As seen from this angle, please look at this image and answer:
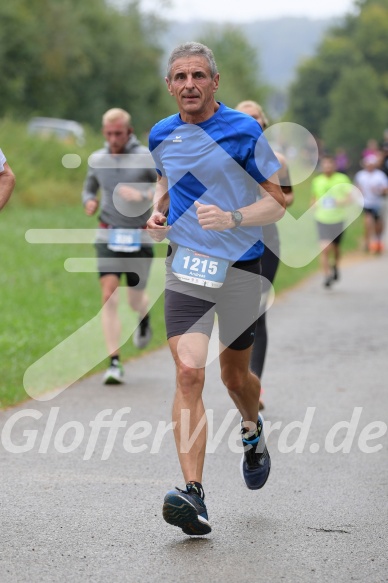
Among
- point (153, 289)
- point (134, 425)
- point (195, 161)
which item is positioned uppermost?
point (195, 161)

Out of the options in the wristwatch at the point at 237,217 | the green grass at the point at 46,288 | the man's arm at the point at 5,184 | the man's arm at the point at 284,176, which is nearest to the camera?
the wristwatch at the point at 237,217

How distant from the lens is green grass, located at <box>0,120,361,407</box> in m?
10.6

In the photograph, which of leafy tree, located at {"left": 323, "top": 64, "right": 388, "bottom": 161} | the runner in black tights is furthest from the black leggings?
leafy tree, located at {"left": 323, "top": 64, "right": 388, "bottom": 161}

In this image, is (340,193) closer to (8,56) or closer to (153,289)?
(153,289)

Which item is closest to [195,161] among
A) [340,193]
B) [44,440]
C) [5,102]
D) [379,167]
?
[44,440]

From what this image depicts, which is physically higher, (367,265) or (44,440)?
(44,440)

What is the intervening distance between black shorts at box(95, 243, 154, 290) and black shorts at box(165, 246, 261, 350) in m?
4.16

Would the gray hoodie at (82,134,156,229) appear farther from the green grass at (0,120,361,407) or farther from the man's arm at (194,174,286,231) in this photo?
the man's arm at (194,174,286,231)

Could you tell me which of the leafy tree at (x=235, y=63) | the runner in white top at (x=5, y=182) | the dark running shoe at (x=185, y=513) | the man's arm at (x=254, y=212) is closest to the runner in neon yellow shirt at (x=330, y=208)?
the runner in white top at (x=5, y=182)

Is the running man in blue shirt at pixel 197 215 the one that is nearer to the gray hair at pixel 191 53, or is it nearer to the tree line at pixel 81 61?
the gray hair at pixel 191 53

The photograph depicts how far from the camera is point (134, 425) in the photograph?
311 inches

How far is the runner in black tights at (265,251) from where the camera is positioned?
8219mm

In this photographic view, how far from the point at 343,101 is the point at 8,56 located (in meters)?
30.8

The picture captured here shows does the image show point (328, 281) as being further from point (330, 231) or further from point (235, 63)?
point (235, 63)
